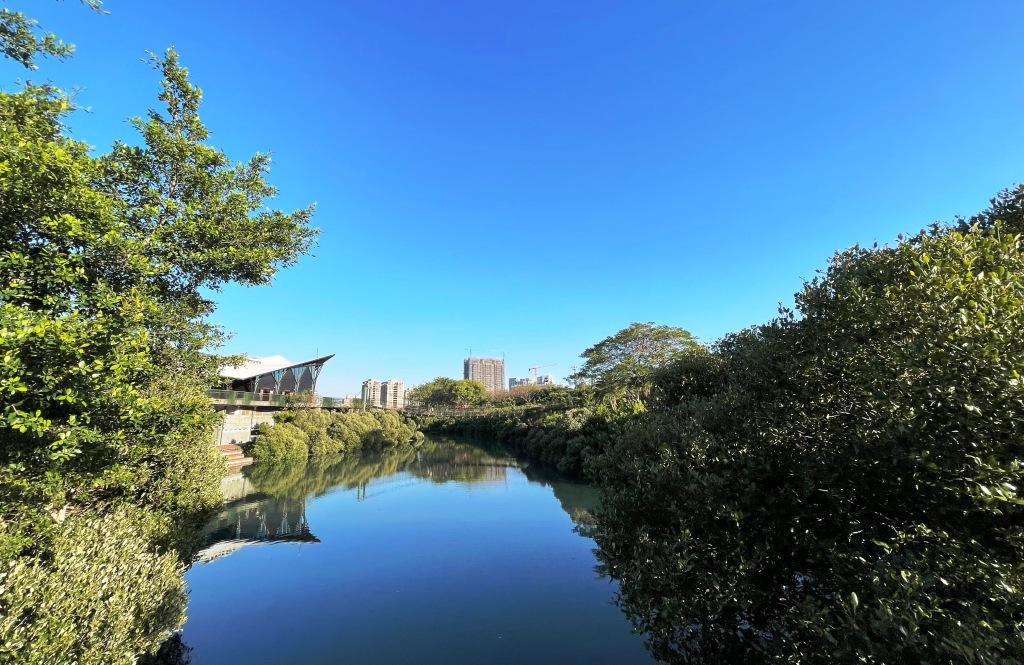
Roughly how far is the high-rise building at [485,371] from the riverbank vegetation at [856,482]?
462 feet

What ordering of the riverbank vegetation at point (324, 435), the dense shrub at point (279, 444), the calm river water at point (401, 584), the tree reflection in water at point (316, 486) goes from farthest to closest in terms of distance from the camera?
the riverbank vegetation at point (324, 435) < the dense shrub at point (279, 444) < the tree reflection in water at point (316, 486) < the calm river water at point (401, 584)

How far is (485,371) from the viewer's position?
148 m

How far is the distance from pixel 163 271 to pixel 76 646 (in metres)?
5.86

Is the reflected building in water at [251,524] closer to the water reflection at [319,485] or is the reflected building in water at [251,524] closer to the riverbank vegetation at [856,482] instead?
the water reflection at [319,485]

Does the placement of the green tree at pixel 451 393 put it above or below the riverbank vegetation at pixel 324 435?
above

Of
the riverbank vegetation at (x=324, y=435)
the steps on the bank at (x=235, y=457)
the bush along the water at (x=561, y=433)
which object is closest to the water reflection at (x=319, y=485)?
the steps on the bank at (x=235, y=457)

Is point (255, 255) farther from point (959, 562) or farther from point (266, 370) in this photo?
point (266, 370)

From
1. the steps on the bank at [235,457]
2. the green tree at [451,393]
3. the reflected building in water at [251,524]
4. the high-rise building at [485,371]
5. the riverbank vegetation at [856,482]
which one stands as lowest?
the reflected building in water at [251,524]

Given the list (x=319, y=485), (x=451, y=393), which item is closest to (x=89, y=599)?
(x=319, y=485)

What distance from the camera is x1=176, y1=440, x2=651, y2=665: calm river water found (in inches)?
289

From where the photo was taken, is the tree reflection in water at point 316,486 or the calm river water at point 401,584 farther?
the tree reflection in water at point 316,486

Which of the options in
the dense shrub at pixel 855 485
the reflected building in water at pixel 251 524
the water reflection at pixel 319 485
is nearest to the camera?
the dense shrub at pixel 855 485

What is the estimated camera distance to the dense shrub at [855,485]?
3125 millimetres

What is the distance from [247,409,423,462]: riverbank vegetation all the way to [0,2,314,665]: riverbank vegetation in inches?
817
